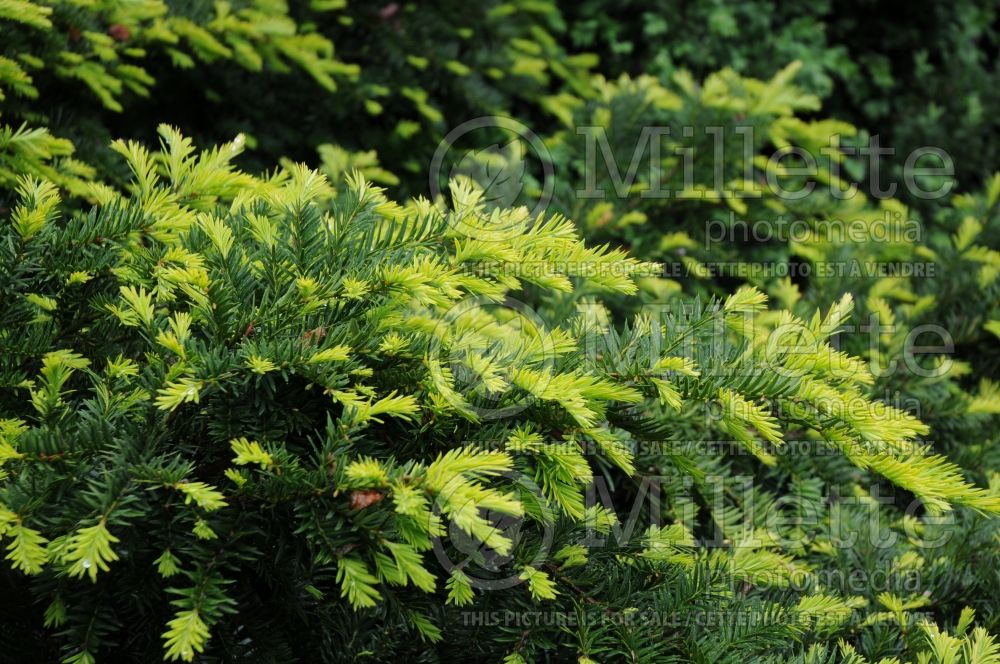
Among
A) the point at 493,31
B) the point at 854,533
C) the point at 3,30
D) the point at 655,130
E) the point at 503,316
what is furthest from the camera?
the point at 493,31

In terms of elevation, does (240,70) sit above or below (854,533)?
above

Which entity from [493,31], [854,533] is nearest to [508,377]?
[854,533]

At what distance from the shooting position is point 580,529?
1396mm

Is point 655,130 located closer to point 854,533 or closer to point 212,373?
point 854,533

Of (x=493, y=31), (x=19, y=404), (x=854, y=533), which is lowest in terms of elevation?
(x=854, y=533)

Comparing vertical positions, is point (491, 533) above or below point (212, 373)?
below

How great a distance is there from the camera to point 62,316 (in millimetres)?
1448

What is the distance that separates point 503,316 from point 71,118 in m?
1.42

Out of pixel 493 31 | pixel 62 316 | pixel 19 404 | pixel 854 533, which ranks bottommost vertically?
pixel 854 533

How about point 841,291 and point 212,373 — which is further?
point 841,291

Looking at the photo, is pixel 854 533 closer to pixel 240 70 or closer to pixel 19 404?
pixel 19 404

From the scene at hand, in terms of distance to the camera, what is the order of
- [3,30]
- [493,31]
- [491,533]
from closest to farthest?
[491,533] → [3,30] → [493,31]

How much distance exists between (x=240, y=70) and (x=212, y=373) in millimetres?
2091

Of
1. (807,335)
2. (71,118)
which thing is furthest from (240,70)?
(807,335)
